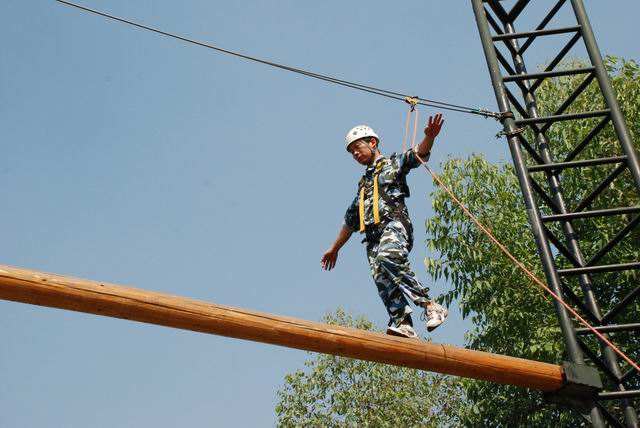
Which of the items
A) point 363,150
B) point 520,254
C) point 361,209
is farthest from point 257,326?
point 520,254

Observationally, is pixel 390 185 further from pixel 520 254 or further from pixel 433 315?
pixel 520 254

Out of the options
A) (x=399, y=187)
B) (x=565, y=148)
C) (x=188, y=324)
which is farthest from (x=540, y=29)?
(x=565, y=148)

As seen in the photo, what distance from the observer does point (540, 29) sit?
25.7 ft

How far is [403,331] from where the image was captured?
6.23m

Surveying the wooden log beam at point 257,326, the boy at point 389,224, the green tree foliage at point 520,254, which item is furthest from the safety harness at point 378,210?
the green tree foliage at point 520,254

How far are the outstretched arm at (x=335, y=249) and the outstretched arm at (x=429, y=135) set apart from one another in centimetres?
103

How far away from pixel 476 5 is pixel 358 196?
7.07 ft

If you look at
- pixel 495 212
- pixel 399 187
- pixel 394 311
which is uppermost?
pixel 495 212

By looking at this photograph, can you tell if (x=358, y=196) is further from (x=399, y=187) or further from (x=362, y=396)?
(x=362, y=396)

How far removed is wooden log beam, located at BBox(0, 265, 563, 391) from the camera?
4918 millimetres

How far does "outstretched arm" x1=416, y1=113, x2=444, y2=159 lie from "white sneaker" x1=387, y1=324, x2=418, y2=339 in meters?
1.25

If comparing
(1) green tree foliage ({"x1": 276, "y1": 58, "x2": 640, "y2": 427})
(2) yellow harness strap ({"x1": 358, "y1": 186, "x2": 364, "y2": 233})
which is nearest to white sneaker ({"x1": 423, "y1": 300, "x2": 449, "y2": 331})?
(2) yellow harness strap ({"x1": 358, "y1": 186, "x2": 364, "y2": 233})

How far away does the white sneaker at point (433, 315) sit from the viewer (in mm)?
6148

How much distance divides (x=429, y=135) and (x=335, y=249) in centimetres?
143
